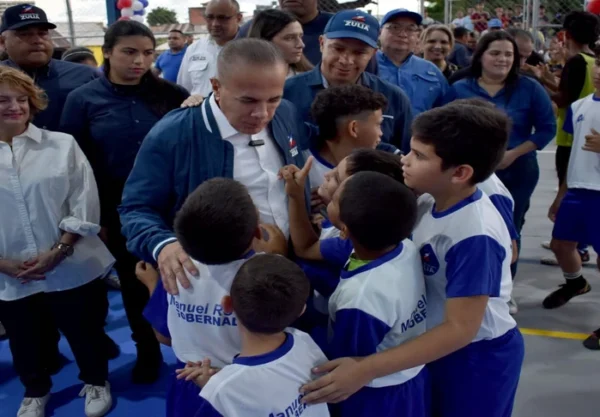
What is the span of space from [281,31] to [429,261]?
67.0 inches

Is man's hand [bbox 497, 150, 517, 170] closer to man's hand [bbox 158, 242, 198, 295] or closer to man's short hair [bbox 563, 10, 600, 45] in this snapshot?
man's short hair [bbox 563, 10, 600, 45]

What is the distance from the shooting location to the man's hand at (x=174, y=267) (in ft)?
4.40

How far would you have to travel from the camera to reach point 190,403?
1400 millimetres

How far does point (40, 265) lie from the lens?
2.27 meters

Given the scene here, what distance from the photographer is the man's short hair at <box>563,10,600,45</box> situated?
4148 millimetres

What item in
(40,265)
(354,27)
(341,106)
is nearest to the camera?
(341,106)

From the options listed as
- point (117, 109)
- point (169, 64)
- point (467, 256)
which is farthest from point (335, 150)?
point (169, 64)

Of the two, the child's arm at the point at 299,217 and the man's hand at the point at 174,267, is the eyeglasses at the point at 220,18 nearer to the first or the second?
the child's arm at the point at 299,217

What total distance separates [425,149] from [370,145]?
54 centimetres

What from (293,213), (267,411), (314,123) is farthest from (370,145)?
(267,411)

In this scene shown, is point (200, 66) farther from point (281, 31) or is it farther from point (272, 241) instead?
point (272, 241)

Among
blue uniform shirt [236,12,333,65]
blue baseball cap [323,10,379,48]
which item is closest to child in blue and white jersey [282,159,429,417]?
blue baseball cap [323,10,379,48]

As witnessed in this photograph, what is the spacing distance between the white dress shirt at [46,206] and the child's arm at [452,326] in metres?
1.51

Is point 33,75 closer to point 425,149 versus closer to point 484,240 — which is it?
point 425,149
